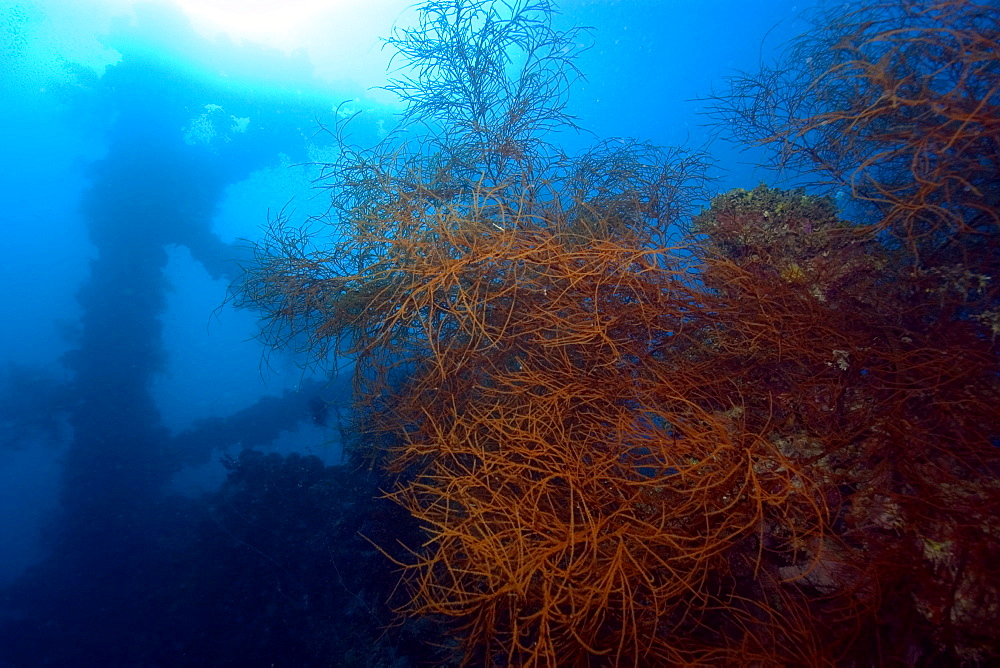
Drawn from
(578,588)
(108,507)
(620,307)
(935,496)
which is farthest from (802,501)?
(108,507)

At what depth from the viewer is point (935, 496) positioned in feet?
7.26

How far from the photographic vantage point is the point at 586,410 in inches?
119

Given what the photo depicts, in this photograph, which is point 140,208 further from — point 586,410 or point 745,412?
point 745,412

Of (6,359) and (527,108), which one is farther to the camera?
(6,359)

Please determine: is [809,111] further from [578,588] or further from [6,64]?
[6,64]

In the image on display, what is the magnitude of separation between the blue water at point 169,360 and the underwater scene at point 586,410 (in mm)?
117

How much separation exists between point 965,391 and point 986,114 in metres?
1.76

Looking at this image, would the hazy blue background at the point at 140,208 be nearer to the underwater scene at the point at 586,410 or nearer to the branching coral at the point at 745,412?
the underwater scene at the point at 586,410

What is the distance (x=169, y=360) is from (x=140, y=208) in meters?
7.85

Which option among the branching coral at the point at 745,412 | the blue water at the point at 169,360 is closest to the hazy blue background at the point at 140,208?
the blue water at the point at 169,360

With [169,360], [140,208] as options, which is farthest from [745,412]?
[140,208]

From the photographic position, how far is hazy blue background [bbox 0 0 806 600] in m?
13.5

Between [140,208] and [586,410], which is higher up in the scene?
[140,208]

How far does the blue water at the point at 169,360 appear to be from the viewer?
684cm
